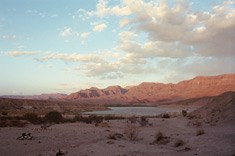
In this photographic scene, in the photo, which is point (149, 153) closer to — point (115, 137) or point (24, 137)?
point (115, 137)

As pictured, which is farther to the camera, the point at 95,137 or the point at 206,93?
the point at 206,93

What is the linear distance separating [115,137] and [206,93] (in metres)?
184

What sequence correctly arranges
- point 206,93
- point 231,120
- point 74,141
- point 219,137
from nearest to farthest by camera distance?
point 219,137 < point 74,141 < point 231,120 < point 206,93

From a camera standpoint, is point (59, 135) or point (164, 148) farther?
point (59, 135)

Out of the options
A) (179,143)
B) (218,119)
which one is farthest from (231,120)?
(179,143)

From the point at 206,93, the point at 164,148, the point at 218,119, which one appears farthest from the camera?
the point at 206,93

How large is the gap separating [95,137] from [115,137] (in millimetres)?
1618

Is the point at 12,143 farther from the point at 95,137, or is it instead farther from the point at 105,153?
the point at 105,153

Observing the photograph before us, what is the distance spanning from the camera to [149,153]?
17453 millimetres

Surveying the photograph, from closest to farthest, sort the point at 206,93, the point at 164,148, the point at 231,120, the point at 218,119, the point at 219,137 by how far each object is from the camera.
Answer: the point at 164,148, the point at 219,137, the point at 231,120, the point at 218,119, the point at 206,93

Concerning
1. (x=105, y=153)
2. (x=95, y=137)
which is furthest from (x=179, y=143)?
(x=95, y=137)

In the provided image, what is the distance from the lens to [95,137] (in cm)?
2448

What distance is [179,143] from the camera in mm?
20125

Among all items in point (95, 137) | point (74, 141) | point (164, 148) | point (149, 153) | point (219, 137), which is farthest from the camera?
point (95, 137)
